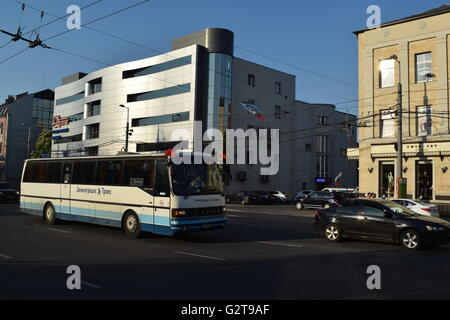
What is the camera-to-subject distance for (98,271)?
26.6ft

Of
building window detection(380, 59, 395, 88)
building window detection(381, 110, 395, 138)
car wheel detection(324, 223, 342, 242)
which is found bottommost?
car wheel detection(324, 223, 342, 242)

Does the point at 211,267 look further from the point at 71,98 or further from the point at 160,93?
the point at 71,98

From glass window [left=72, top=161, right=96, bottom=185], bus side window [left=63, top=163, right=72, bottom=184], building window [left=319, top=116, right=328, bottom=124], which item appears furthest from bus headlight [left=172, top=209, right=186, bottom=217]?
building window [left=319, top=116, right=328, bottom=124]

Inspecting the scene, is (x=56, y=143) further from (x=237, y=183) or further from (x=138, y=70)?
(x=237, y=183)

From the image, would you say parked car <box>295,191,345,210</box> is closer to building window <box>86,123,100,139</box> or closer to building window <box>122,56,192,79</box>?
building window <box>122,56,192,79</box>

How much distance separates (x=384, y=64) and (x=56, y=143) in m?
54.2

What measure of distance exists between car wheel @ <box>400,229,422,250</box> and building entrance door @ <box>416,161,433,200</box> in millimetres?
19185

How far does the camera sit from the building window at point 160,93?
47688 mm

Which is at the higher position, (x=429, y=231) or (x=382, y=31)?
(x=382, y=31)

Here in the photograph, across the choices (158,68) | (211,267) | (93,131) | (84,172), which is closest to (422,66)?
(84,172)

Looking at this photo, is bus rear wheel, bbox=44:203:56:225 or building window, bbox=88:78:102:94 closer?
→ bus rear wheel, bbox=44:203:56:225

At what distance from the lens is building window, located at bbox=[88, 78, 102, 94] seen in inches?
2358

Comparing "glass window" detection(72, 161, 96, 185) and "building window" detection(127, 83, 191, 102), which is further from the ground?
"building window" detection(127, 83, 191, 102)
